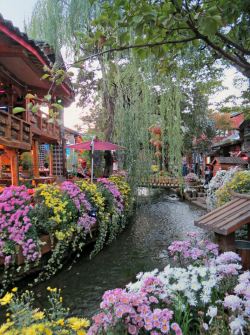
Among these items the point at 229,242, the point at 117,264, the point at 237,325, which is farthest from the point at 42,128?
the point at 237,325

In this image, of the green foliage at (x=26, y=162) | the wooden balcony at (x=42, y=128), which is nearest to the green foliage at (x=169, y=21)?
the wooden balcony at (x=42, y=128)

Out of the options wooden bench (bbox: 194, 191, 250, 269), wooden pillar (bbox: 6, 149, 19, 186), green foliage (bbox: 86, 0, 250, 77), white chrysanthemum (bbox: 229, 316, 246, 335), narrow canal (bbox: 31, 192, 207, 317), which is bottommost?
narrow canal (bbox: 31, 192, 207, 317)

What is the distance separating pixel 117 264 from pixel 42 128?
7887mm

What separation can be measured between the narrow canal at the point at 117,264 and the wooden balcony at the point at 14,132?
394cm

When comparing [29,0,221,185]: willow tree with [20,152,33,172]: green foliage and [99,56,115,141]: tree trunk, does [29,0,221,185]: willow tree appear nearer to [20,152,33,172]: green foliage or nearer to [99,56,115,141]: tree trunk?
[99,56,115,141]: tree trunk

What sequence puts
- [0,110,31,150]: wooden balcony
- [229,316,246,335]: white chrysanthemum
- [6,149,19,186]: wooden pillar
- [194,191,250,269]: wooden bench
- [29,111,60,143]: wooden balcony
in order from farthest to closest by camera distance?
[29,111,60,143]: wooden balcony < [6,149,19,186]: wooden pillar < [0,110,31,150]: wooden balcony < [194,191,250,269]: wooden bench < [229,316,246,335]: white chrysanthemum

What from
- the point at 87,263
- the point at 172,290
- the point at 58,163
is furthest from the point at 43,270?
the point at 58,163

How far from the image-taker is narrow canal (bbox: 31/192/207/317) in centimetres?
426

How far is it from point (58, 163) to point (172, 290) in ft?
42.8

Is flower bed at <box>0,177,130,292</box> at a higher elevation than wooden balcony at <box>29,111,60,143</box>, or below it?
below

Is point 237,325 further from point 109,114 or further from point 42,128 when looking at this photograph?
point 42,128

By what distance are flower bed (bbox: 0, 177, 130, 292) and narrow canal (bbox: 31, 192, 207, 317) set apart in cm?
34

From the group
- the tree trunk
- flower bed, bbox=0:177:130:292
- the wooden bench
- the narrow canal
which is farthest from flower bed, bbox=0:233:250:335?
the tree trunk

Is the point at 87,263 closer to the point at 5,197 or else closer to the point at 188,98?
the point at 5,197
